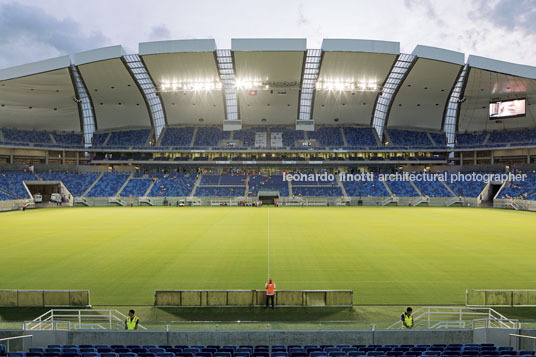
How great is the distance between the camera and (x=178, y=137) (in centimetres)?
6944

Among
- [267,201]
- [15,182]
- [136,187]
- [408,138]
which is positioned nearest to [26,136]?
[15,182]

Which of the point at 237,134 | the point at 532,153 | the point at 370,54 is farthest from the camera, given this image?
the point at 237,134

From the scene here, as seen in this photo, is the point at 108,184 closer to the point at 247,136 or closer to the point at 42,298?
the point at 247,136

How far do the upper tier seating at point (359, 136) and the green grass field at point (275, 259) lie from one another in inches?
1598

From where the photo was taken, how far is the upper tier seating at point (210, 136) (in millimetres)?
69125

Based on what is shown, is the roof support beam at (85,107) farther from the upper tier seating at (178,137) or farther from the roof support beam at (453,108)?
the roof support beam at (453,108)

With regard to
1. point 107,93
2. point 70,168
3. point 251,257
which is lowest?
point 251,257

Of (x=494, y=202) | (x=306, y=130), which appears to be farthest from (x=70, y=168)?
(x=494, y=202)

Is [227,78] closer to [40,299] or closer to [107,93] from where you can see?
[107,93]

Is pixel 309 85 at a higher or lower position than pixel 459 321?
higher

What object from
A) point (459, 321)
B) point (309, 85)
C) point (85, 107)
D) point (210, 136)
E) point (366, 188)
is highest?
point (309, 85)

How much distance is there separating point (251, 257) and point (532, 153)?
66631mm

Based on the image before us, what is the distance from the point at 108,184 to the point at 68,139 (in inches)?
561

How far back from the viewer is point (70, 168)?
6538 centimetres
